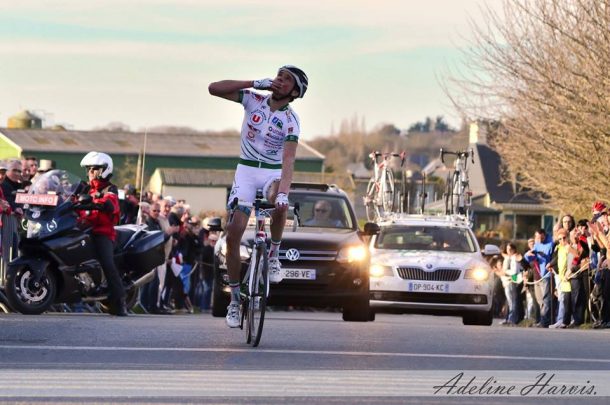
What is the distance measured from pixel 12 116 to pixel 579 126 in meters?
119

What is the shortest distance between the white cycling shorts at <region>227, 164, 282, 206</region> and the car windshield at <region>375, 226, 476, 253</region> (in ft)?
37.0

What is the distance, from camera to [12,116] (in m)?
148

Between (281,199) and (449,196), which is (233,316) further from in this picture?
(449,196)

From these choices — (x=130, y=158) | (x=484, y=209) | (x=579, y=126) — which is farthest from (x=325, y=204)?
(x=130, y=158)

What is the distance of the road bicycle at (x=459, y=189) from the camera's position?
30516 millimetres

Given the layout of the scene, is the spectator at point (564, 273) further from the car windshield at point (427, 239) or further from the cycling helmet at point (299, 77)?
the cycling helmet at point (299, 77)

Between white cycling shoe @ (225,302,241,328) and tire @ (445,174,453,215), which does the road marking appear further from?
tire @ (445,174,453,215)

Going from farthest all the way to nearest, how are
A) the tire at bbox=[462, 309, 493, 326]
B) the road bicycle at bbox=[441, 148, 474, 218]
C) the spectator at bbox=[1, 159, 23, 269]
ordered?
the road bicycle at bbox=[441, 148, 474, 218], the tire at bbox=[462, 309, 493, 326], the spectator at bbox=[1, 159, 23, 269]

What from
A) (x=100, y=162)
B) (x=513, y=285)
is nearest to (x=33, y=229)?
(x=100, y=162)

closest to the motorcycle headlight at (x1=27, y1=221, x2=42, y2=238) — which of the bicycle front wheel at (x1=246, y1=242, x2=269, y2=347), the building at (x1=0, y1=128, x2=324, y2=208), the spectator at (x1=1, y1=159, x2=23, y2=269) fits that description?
the spectator at (x1=1, y1=159, x2=23, y2=269)

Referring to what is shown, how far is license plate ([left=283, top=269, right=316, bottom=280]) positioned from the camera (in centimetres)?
1928

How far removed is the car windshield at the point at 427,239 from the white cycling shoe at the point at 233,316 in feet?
36.1

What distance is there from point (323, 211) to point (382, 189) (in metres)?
9.94

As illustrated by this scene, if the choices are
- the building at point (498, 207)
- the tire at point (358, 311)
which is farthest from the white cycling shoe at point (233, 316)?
the building at point (498, 207)
